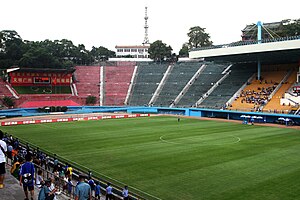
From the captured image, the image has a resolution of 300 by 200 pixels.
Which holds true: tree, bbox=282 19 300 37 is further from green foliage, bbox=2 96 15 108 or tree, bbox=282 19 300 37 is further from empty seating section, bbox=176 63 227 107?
green foliage, bbox=2 96 15 108

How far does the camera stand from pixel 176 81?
2977 inches

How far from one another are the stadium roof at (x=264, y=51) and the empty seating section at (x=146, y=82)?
55.6 feet

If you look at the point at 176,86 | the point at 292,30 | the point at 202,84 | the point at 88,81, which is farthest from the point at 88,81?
the point at 292,30

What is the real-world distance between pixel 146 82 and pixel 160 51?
24816 mm

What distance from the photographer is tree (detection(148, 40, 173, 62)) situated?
101500 millimetres

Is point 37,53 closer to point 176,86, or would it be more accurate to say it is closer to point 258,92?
point 176,86

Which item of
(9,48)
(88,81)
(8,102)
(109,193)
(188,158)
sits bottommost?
Result: (188,158)

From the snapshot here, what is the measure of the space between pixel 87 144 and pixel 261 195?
1817cm

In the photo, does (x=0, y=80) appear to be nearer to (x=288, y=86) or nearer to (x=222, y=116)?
(x=222, y=116)

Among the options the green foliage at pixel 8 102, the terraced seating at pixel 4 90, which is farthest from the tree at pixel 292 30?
the terraced seating at pixel 4 90

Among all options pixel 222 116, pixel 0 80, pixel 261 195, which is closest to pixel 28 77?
pixel 0 80

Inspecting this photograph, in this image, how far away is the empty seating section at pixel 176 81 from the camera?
230 feet

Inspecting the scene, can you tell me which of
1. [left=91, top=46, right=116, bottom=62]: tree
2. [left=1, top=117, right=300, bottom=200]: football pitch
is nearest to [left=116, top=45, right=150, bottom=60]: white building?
[left=91, top=46, right=116, bottom=62]: tree

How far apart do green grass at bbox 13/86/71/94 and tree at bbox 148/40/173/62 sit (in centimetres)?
3483
